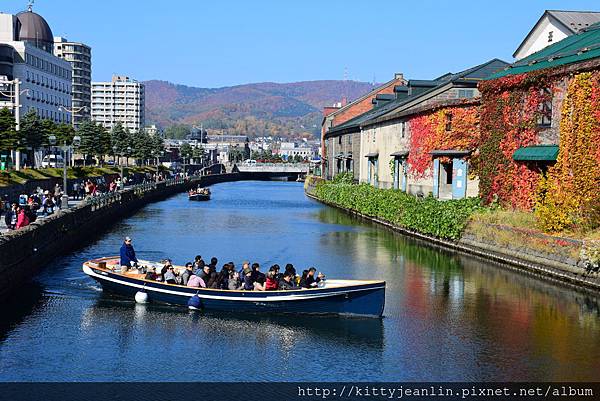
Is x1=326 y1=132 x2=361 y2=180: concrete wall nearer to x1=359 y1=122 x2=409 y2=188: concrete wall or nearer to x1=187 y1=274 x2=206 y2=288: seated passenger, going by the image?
x1=359 y1=122 x2=409 y2=188: concrete wall

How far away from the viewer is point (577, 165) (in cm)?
4125

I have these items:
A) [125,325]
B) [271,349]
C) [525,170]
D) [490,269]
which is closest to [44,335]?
[125,325]

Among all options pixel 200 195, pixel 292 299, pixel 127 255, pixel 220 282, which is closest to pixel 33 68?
pixel 200 195

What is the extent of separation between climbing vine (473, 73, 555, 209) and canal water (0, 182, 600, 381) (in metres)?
7.57

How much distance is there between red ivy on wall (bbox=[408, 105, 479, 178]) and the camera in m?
60.9

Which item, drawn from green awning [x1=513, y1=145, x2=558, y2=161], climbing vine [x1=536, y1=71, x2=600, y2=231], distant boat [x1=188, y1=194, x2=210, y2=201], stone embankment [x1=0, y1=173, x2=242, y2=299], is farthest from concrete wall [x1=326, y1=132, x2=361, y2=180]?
climbing vine [x1=536, y1=71, x2=600, y2=231]

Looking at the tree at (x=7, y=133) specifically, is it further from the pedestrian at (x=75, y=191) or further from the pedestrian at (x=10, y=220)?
the pedestrian at (x=10, y=220)

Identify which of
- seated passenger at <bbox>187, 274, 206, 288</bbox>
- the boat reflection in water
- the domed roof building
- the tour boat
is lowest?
the boat reflection in water

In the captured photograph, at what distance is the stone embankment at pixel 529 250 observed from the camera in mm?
36875

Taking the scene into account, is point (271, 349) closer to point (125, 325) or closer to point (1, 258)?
point (125, 325)

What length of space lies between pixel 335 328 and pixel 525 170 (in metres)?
25.1

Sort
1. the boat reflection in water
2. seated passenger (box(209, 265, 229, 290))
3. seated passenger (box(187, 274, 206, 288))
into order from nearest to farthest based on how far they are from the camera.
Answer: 1. the boat reflection in water
2. seated passenger (box(209, 265, 229, 290))
3. seated passenger (box(187, 274, 206, 288))

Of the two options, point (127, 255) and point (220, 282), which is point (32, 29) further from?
point (220, 282)

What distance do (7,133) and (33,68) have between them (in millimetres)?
59934
